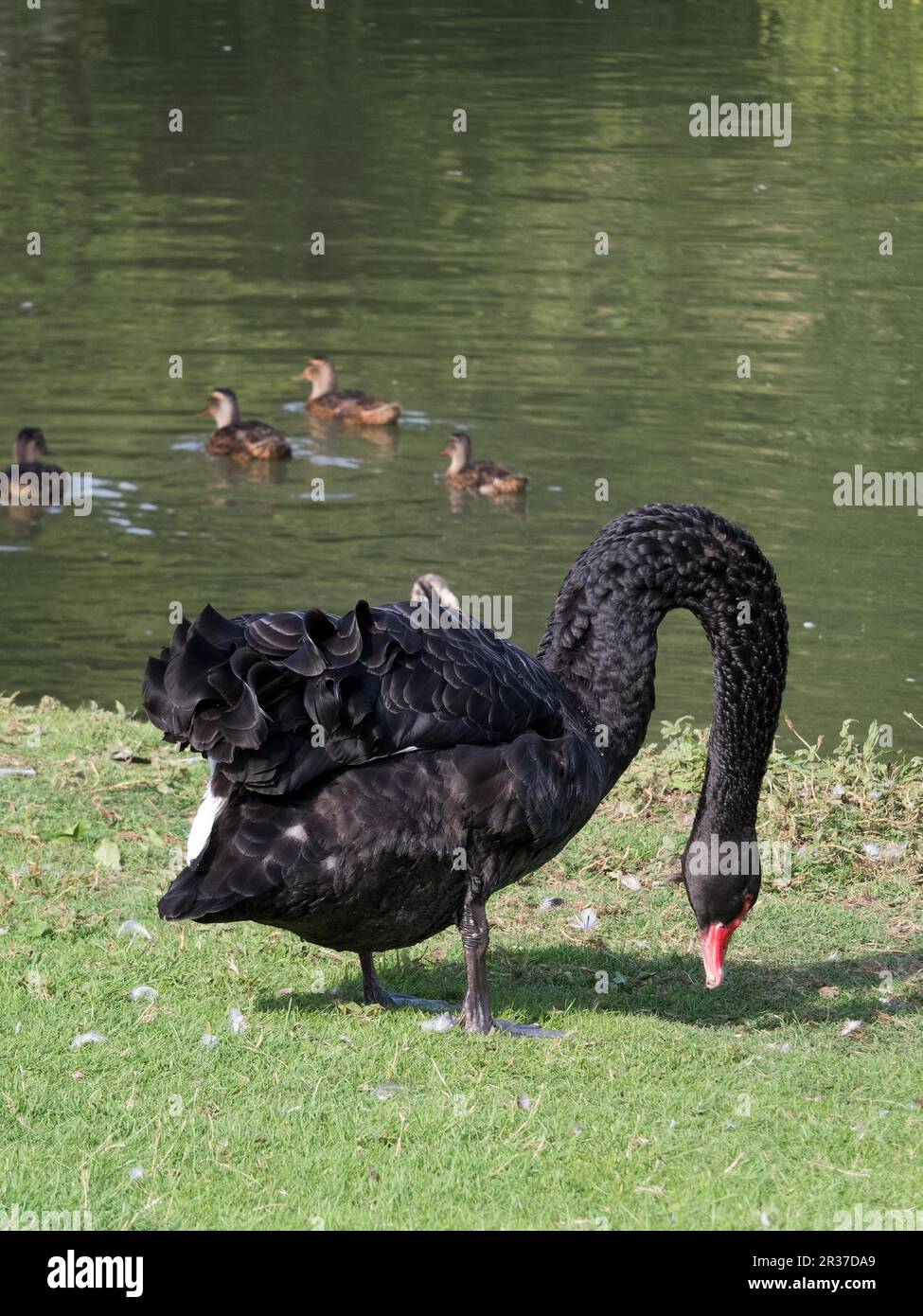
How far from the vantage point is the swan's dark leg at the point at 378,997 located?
6.37 metres

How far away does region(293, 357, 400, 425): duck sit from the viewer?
18.4 metres

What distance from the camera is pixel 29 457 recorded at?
16703 millimetres

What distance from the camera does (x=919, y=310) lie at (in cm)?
2150

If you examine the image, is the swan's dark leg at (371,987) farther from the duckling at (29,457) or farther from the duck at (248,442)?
the duck at (248,442)

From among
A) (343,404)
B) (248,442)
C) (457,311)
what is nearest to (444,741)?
(248,442)

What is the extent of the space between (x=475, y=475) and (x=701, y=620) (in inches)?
399

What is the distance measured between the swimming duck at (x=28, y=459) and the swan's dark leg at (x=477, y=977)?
11076mm

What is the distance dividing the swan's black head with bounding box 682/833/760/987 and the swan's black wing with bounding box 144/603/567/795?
0.80 meters

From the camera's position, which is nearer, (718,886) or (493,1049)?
(493,1049)

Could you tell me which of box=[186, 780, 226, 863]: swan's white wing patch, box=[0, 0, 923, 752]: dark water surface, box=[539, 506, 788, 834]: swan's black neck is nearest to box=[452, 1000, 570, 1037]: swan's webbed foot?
box=[539, 506, 788, 834]: swan's black neck

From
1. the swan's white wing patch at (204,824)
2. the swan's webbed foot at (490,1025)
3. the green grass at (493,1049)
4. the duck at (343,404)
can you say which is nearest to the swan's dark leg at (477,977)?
the swan's webbed foot at (490,1025)

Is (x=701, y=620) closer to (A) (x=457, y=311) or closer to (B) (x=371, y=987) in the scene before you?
(B) (x=371, y=987)

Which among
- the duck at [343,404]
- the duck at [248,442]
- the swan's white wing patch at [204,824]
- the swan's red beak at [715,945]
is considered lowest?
the swan's red beak at [715,945]
